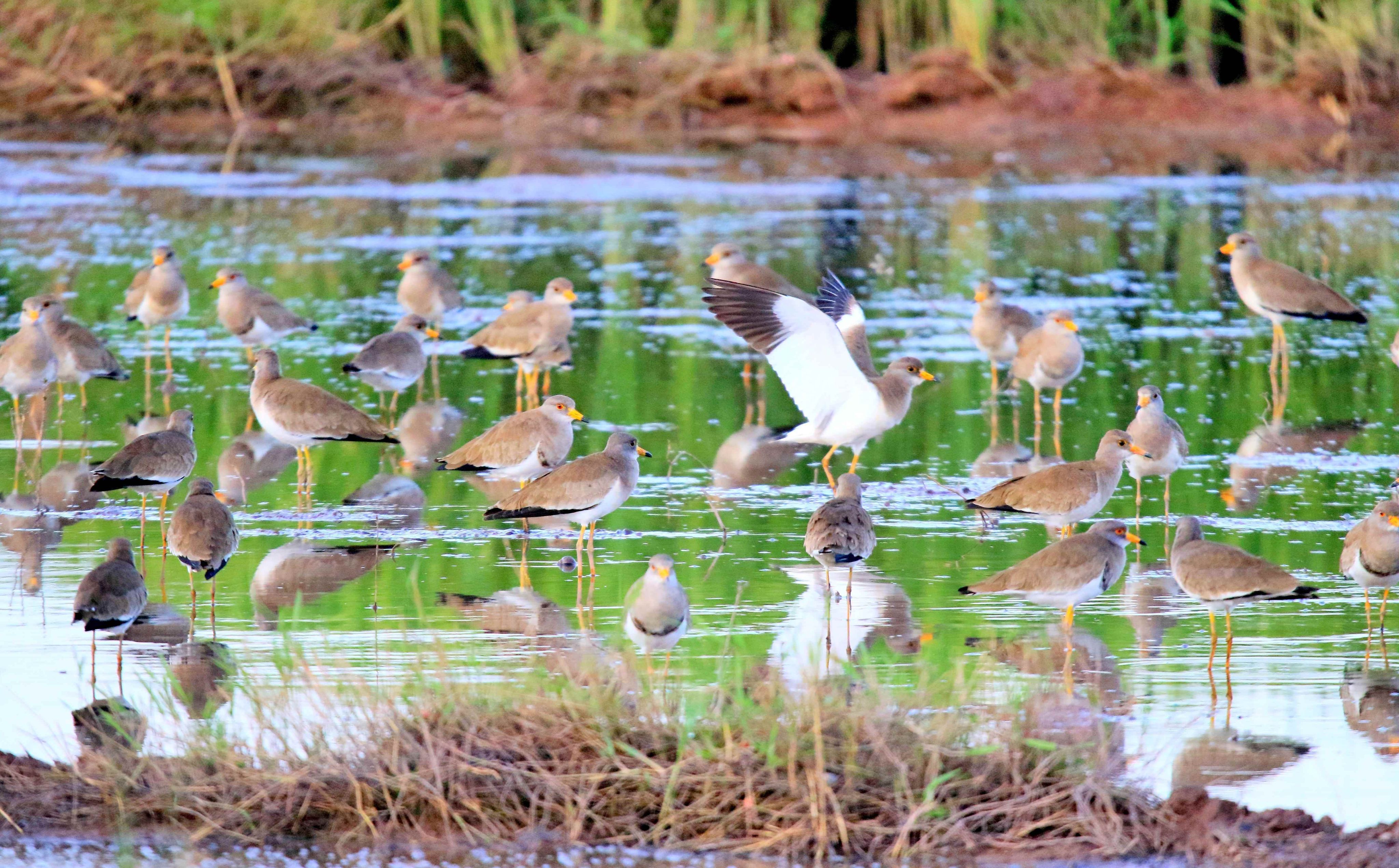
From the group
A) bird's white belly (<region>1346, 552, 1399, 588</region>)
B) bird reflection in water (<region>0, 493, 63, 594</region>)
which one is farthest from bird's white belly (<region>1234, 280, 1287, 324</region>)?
bird reflection in water (<region>0, 493, 63, 594</region>)

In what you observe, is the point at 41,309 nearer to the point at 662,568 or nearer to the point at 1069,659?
the point at 662,568

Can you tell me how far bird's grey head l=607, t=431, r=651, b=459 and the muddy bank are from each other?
60.7ft

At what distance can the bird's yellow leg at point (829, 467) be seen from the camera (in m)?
10.7

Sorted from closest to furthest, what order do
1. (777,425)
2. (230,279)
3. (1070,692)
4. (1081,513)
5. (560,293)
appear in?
(1070,692) < (1081,513) < (777,425) < (560,293) < (230,279)

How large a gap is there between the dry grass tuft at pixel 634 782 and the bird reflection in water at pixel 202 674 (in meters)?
0.71

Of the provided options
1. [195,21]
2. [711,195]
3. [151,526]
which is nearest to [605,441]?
[151,526]

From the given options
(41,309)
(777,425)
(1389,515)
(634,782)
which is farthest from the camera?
(777,425)

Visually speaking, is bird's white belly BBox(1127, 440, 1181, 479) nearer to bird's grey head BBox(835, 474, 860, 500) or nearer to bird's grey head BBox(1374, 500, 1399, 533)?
bird's grey head BBox(835, 474, 860, 500)

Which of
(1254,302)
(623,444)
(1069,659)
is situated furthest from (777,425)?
(1069,659)

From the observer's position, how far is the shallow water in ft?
23.5

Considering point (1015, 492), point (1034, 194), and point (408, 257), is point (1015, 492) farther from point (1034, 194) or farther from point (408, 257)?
point (1034, 194)

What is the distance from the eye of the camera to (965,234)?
2058 cm

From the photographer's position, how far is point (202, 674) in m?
7.25

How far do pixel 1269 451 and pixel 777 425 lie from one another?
122 inches
